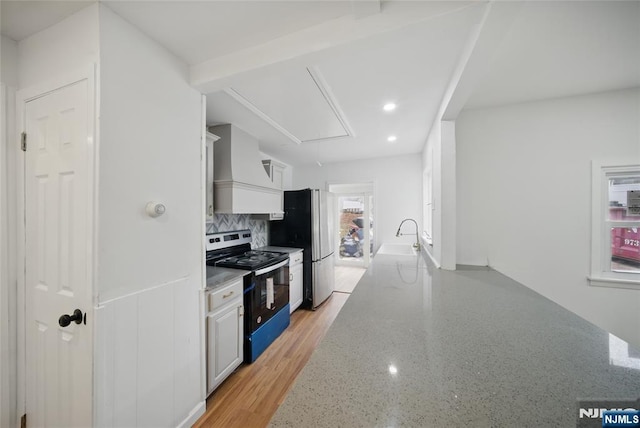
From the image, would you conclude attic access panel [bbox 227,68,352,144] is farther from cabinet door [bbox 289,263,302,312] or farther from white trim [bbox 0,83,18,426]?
cabinet door [bbox 289,263,302,312]

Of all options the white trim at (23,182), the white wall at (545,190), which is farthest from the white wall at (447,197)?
the white trim at (23,182)

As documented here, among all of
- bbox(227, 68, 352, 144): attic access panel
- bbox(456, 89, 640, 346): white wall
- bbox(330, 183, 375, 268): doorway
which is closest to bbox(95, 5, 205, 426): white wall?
bbox(227, 68, 352, 144): attic access panel

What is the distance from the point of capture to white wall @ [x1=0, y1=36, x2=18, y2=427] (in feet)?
3.76

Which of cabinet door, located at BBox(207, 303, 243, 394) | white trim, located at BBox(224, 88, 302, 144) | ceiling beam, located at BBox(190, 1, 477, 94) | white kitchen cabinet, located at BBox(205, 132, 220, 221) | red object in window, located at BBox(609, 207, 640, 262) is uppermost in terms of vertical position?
white trim, located at BBox(224, 88, 302, 144)

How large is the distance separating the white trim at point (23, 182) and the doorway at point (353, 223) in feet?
12.6

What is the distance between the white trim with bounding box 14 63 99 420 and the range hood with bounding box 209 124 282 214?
1.18 m

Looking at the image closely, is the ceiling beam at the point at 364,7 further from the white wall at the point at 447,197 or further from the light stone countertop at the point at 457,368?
the light stone countertop at the point at 457,368

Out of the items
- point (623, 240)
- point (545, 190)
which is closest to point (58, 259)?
point (545, 190)

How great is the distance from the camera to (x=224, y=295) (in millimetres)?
1739

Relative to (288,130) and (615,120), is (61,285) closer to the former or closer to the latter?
(288,130)

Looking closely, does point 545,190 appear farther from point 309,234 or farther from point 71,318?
point 71,318

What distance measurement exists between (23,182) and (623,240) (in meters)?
4.14

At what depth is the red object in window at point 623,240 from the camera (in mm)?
1753

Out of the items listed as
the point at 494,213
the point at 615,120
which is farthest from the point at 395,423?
the point at 615,120
